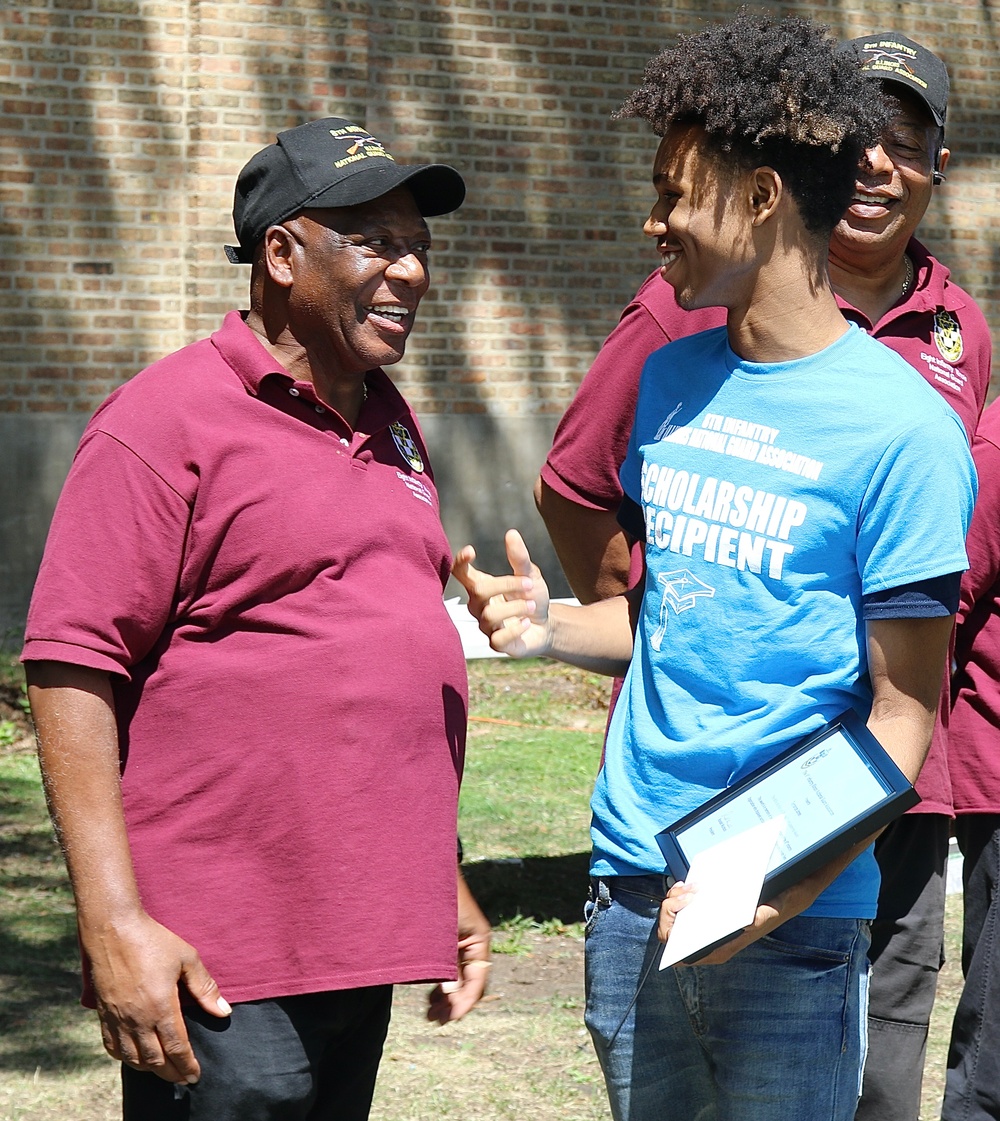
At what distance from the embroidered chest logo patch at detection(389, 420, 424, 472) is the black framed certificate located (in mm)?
862

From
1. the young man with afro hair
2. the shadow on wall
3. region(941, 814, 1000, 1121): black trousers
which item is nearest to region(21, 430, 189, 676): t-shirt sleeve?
the young man with afro hair

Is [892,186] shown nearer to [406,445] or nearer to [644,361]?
[644,361]

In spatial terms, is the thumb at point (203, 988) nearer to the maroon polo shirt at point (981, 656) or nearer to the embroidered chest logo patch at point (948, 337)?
the maroon polo shirt at point (981, 656)

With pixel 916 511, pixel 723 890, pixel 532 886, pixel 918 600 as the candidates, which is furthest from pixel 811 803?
pixel 532 886

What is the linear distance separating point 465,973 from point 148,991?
0.69 m

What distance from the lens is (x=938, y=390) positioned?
9.68ft

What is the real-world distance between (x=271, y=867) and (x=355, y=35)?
27.8 feet

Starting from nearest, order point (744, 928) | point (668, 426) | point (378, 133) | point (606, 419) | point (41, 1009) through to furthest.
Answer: point (744, 928) < point (668, 426) < point (606, 419) < point (41, 1009) < point (378, 133)

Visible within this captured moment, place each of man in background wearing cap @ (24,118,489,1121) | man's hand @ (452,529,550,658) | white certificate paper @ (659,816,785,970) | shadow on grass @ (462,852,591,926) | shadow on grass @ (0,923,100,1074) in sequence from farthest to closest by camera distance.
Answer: shadow on grass @ (462,852,591,926), shadow on grass @ (0,923,100,1074), man's hand @ (452,529,550,658), man in background wearing cap @ (24,118,489,1121), white certificate paper @ (659,816,785,970)

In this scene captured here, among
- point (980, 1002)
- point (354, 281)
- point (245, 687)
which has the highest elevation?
point (354, 281)

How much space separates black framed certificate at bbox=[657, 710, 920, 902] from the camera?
1.87m

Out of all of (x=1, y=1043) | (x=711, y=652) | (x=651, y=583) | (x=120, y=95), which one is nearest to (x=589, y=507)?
(x=651, y=583)

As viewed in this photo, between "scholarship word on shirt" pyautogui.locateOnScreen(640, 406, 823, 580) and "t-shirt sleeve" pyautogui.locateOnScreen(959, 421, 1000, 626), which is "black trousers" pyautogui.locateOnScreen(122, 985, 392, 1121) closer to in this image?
"scholarship word on shirt" pyautogui.locateOnScreen(640, 406, 823, 580)

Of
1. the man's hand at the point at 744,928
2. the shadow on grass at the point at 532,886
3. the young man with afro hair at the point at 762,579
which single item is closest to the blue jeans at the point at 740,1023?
the young man with afro hair at the point at 762,579
